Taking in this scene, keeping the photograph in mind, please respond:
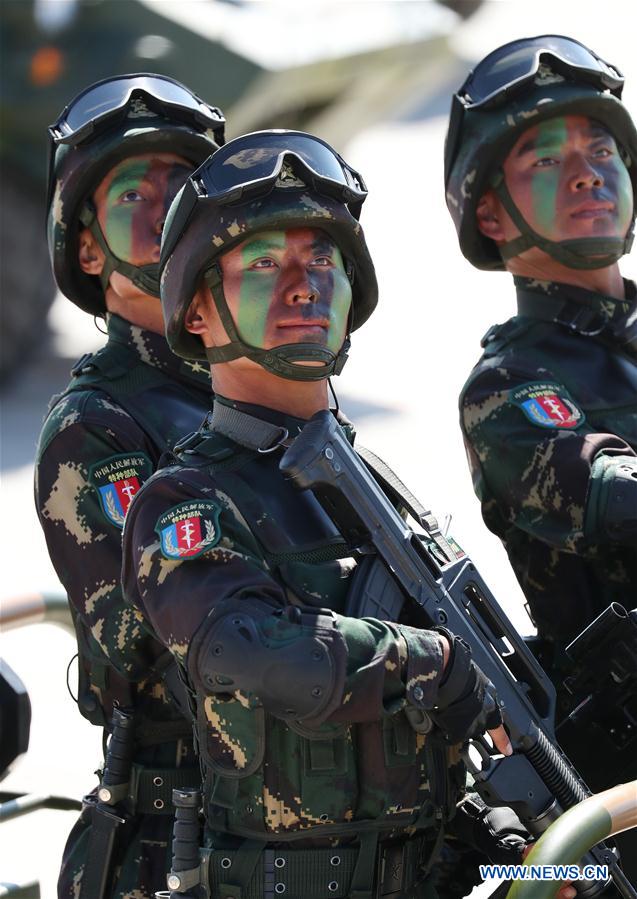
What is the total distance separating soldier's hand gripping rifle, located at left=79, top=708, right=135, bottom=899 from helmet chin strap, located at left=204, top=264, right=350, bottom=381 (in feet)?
3.13

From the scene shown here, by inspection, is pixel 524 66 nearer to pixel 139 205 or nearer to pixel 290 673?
pixel 139 205

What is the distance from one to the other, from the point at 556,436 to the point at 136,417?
3.28 feet

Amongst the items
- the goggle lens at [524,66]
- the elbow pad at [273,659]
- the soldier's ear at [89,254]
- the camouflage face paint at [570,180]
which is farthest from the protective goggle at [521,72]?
the elbow pad at [273,659]

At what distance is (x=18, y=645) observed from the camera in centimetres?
847

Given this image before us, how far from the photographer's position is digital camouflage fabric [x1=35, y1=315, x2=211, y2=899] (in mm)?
3990

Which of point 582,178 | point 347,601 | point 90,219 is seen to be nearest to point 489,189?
point 582,178

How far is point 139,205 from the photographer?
4.48 meters

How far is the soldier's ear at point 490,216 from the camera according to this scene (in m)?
4.79

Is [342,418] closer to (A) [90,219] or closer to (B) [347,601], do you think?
(B) [347,601]

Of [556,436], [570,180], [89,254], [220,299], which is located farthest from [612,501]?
[89,254]

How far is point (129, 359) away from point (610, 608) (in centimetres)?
132

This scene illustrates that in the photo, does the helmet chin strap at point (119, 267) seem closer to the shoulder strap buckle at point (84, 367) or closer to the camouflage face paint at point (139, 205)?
the camouflage face paint at point (139, 205)

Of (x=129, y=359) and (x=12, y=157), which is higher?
(x=12, y=157)

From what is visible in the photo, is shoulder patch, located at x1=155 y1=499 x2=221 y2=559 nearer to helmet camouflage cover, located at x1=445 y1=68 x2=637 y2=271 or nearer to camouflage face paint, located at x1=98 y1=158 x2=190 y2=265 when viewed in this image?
camouflage face paint, located at x1=98 y1=158 x2=190 y2=265
